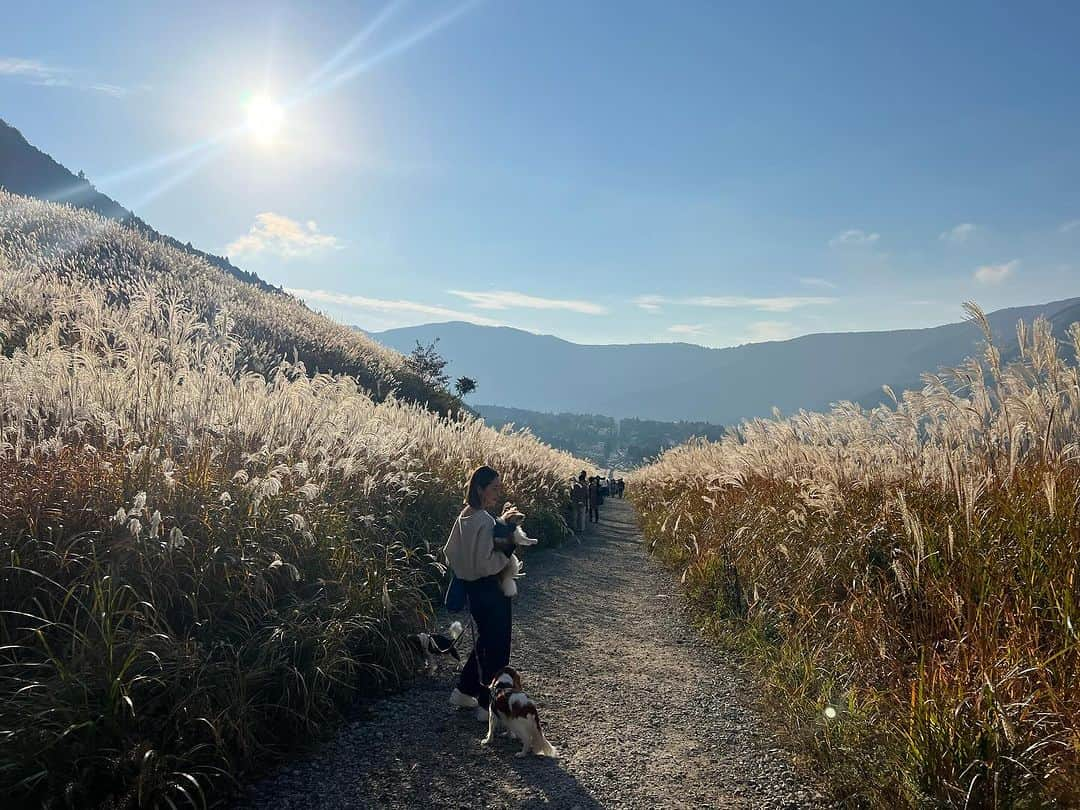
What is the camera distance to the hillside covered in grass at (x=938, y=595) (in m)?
2.55

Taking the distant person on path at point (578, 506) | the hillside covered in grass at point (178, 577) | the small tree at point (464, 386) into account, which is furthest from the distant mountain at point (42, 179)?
the hillside covered in grass at point (178, 577)

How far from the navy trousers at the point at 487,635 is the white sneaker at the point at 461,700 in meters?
0.03

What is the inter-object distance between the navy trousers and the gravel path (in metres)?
0.27

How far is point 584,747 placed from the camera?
12.6ft

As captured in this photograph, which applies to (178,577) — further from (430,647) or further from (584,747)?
(584,747)

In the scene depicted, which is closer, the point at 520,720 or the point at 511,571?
the point at 520,720

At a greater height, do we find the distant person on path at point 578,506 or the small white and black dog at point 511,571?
the small white and black dog at point 511,571

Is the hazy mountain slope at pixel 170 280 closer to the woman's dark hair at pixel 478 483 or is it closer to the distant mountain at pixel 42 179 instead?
the woman's dark hair at pixel 478 483

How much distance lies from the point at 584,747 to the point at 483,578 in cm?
126

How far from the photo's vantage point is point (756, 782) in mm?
3373

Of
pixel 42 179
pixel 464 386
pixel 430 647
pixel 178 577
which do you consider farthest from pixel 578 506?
pixel 42 179

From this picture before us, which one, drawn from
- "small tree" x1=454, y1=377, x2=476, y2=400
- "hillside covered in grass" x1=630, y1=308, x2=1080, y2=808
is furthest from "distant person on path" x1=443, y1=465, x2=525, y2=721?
"small tree" x1=454, y1=377, x2=476, y2=400

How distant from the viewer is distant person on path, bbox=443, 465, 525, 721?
14.2 ft

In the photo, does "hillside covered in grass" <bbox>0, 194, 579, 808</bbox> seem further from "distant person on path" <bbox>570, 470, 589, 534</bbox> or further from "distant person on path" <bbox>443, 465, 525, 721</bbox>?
"distant person on path" <bbox>570, 470, 589, 534</bbox>
